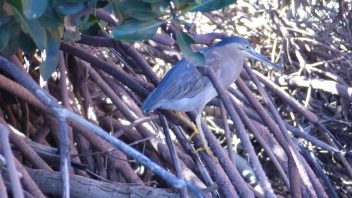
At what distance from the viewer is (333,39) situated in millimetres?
4098

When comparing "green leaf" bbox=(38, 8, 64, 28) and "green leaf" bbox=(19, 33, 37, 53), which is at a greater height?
"green leaf" bbox=(38, 8, 64, 28)

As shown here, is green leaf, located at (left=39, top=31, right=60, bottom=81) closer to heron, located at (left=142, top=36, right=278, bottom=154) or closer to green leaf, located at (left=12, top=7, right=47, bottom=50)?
green leaf, located at (left=12, top=7, right=47, bottom=50)

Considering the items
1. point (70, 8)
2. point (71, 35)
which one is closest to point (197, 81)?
point (71, 35)

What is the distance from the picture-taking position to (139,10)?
1.74m

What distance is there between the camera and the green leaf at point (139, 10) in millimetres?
1727

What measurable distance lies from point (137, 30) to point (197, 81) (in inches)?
57.9

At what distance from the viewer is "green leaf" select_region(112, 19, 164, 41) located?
1.73 metres

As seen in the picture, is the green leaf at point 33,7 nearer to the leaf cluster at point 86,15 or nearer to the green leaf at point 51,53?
the leaf cluster at point 86,15

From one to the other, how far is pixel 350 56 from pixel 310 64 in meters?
0.22

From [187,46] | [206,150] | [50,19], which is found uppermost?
[50,19]

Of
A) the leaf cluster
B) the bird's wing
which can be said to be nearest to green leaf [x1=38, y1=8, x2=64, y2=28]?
the leaf cluster

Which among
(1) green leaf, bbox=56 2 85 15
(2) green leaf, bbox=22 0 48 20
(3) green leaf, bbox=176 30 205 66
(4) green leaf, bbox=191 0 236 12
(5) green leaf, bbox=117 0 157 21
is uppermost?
(2) green leaf, bbox=22 0 48 20

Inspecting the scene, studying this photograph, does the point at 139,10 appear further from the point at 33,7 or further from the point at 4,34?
the point at 4,34

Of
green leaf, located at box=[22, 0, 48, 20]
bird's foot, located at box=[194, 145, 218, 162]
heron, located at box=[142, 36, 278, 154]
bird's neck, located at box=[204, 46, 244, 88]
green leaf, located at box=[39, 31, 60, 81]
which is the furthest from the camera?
bird's neck, located at box=[204, 46, 244, 88]
